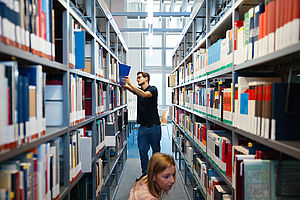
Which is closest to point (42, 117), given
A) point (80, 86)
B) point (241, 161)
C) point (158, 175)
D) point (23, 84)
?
point (23, 84)

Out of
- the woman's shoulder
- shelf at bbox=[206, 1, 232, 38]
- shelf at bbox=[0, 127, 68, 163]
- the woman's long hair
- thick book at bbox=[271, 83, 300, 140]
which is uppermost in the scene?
shelf at bbox=[206, 1, 232, 38]

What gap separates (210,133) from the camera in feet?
7.43

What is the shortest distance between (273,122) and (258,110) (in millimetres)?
155

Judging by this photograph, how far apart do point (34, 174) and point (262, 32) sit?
1366 mm

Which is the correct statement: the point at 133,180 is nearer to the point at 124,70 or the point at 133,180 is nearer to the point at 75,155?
the point at 124,70

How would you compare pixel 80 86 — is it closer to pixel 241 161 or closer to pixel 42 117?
pixel 42 117

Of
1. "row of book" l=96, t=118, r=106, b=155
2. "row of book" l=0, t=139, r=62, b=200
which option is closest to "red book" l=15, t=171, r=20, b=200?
"row of book" l=0, t=139, r=62, b=200

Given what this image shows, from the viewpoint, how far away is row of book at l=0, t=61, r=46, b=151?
89 centimetres

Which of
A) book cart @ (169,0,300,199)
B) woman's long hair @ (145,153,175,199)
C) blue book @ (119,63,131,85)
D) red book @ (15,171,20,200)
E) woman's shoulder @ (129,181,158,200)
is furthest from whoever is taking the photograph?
blue book @ (119,63,131,85)

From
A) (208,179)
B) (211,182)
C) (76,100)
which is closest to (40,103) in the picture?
(76,100)

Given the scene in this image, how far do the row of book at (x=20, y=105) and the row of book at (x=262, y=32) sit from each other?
114 centimetres

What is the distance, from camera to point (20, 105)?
3.31 feet

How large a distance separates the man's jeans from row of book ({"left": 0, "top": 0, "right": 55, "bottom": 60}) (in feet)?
7.98

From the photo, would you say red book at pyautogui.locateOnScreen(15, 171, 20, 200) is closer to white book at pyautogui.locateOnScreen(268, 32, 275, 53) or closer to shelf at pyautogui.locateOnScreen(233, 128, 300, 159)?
shelf at pyautogui.locateOnScreen(233, 128, 300, 159)
